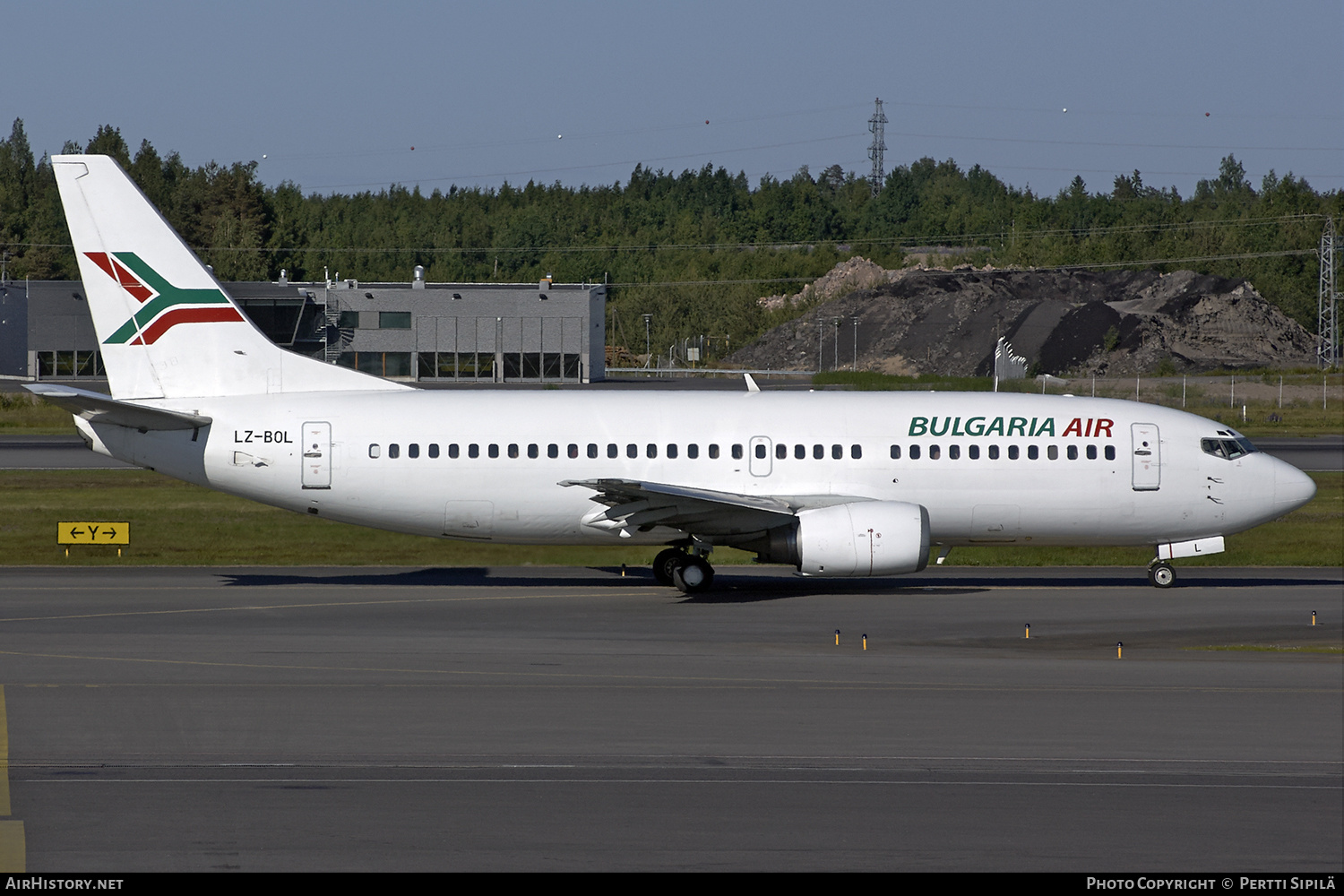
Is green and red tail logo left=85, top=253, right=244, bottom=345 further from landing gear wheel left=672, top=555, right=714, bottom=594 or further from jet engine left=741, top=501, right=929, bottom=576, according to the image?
jet engine left=741, top=501, right=929, bottom=576

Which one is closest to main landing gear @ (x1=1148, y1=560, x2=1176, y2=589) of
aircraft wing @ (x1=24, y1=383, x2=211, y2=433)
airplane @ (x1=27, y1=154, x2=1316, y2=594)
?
airplane @ (x1=27, y1=154, x2=1316, y2=594)

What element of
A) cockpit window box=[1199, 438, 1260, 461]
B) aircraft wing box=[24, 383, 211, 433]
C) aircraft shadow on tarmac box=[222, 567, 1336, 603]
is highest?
aircraft wing box=[24, 383, 211, 433]

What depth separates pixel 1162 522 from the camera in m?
28.1

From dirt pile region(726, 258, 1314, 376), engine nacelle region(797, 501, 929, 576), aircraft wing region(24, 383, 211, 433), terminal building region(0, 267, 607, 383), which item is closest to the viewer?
aircraft wing region(24, 383, 211, 433)

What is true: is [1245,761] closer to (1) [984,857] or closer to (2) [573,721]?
(1) [984,857]

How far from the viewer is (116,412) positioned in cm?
2595

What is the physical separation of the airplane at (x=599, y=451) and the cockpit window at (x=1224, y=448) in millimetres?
48

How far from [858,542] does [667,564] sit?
14.2 feet

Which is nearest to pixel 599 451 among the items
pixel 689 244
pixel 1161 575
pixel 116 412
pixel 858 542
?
pixel 858 542

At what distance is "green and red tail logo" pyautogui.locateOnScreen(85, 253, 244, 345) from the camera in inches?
1077

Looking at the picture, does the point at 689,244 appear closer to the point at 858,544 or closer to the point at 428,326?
the point at 428,326

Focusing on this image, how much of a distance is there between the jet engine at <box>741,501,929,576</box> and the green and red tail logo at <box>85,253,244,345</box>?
12818 millimetres

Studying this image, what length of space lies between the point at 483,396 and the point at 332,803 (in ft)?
52.5

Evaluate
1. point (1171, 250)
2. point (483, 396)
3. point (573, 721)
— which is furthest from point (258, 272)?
point (573, 721)
